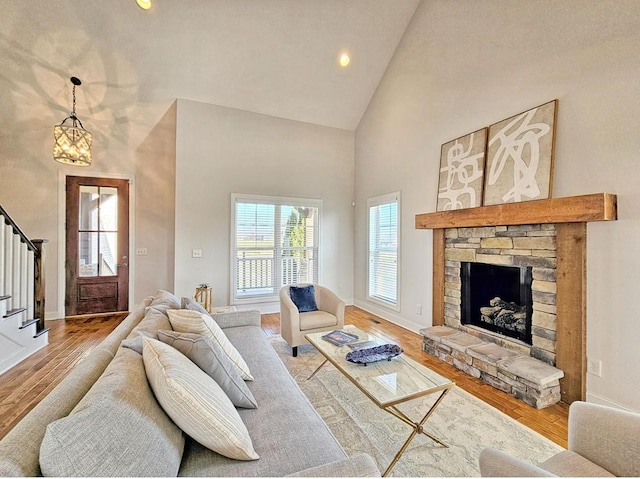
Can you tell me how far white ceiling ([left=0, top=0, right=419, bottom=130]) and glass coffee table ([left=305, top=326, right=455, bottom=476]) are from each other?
13.3ft

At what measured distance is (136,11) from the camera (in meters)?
3.38

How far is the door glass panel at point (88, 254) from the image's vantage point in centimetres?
481

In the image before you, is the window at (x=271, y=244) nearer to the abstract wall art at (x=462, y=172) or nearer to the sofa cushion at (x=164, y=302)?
the sofa cushion at (x=164, y=302)

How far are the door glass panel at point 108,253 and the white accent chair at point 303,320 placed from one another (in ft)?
11.4

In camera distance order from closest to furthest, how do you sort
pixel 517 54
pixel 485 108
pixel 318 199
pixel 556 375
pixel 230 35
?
pixel 556 375, pixel 517 54, pixel 485 108, pixel 230 35, pixel 318 199

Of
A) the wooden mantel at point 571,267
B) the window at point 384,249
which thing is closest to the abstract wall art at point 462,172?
the wooden mantel at point 571,267

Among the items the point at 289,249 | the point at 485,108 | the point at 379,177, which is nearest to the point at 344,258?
the point at 289,249

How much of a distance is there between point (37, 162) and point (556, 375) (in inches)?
276

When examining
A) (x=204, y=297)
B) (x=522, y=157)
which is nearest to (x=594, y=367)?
(x=522, y=157)

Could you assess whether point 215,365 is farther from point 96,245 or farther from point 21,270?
point 96,245

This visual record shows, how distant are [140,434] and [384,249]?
424cm

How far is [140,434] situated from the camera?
3.06ft

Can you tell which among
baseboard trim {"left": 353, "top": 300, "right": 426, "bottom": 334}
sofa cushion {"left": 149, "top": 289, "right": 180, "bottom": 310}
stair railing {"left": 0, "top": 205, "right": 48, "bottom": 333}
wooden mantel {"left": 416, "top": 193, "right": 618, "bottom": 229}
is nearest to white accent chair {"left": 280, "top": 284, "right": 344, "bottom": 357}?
sofa cushion {"left": 149, "top": 289, "right": 180, "bottom": 310}

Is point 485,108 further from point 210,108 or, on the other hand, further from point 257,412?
point 210,108
